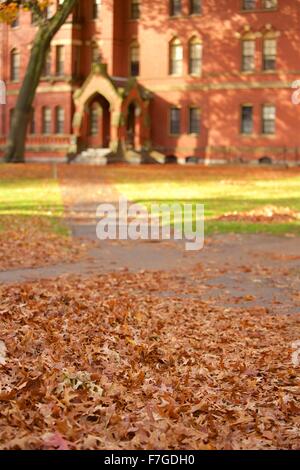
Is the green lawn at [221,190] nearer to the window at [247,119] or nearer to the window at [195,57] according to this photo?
the window at [247,119]

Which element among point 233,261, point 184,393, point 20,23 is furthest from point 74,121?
point 184,393

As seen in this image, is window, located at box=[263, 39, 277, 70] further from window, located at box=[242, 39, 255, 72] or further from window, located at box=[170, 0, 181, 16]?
window, located at box=[170, 0, 181, 16]

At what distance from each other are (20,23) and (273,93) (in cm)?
1861

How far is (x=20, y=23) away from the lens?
5534 centimetres

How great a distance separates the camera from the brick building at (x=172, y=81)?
4744 cm

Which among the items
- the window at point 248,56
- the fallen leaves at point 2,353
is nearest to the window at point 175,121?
the window at point 248,56

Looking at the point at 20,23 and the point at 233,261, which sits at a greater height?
the point at 20,23

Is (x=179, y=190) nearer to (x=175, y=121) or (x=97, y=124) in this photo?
(x=175, y=121)

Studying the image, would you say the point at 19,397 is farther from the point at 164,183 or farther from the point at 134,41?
the point at 134,41

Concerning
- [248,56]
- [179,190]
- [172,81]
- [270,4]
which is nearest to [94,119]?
[172,81]

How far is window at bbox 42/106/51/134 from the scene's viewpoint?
53594 millimetres

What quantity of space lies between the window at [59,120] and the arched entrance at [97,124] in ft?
6.56

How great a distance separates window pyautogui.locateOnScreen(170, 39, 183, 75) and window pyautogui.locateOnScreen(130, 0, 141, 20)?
10.1ft
